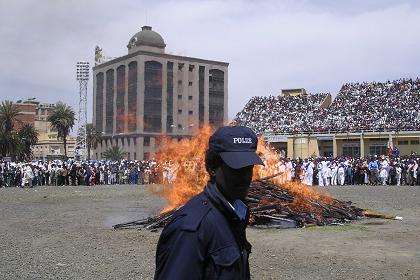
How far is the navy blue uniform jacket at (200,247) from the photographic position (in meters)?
1.96

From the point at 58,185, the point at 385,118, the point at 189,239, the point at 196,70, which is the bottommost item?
the point at 58,185

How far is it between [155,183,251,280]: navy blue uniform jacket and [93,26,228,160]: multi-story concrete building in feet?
241

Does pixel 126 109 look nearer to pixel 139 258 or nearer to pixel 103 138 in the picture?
pixel 103 138

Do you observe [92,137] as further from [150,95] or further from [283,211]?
[283,211]

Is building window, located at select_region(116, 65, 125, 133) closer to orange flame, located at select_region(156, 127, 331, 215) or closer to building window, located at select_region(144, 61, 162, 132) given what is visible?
building window, located at select_region(144, 61, 162, 132)

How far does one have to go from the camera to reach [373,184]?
3319 centimetres

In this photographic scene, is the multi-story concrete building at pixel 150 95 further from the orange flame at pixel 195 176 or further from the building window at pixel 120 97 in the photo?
the orange flame at pixel 195 176

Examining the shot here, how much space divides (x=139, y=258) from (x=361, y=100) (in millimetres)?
54347

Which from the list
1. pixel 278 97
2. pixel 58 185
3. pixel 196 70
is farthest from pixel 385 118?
pixel 196 70

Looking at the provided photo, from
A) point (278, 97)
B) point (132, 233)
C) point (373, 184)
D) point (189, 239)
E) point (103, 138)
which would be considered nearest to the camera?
point (189, 239)

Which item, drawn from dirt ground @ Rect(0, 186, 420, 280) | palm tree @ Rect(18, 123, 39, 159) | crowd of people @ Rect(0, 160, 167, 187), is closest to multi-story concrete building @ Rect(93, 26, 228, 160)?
palm tree @ Rect(18, 123, 39, 159)

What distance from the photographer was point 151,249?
31.3 feet

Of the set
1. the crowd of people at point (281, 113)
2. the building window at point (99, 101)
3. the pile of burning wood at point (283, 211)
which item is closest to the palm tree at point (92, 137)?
the building window at point (99, 101)

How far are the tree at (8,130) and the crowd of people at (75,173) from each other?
Result: 52.7 ft
